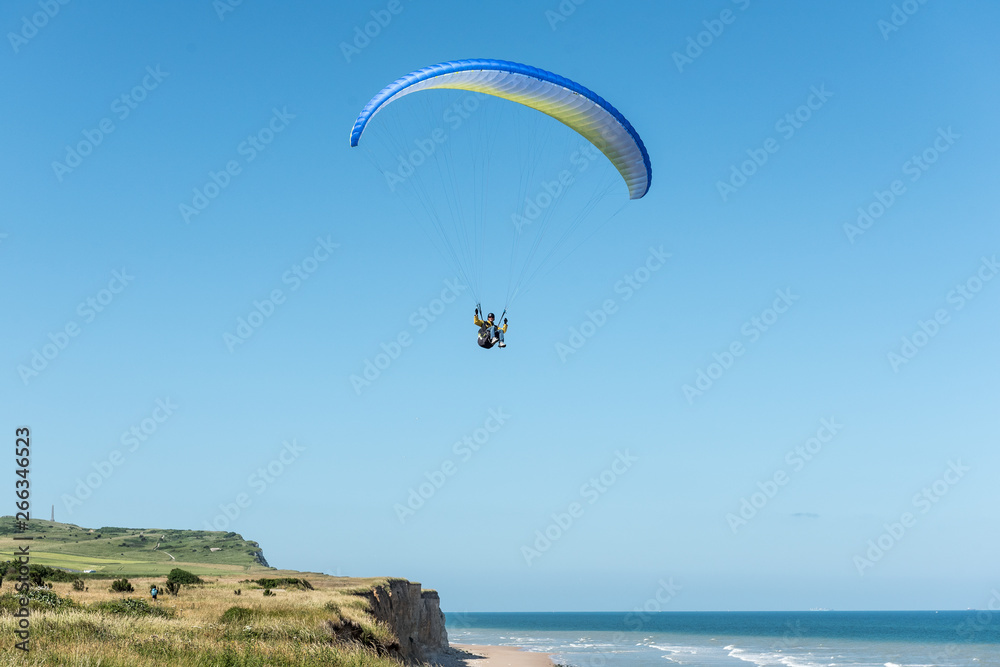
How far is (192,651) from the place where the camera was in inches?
552

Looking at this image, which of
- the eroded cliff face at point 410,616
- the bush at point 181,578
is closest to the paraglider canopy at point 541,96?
the eroded cliff face at point 410,616

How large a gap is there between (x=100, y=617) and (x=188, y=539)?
10292 centimetres

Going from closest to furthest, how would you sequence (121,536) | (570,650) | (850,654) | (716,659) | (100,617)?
(100,617) < (716,659) < (850,654) < (570,650) < (121,536)

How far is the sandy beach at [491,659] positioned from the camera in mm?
56750

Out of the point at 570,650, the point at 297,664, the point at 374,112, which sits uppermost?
the point at 374,112

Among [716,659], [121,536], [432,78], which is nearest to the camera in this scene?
[432,78]

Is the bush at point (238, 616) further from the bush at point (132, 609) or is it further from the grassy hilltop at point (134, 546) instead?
the grassy hilltop at point (134, 546)

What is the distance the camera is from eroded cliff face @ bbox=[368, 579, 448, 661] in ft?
113

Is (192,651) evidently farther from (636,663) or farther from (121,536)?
(121,536)

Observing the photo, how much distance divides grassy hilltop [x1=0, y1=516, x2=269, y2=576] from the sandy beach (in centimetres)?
2034

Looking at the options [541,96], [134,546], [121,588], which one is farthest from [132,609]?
[134,546]

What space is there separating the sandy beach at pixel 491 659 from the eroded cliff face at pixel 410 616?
119 centimetres

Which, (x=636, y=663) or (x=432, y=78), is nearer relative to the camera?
(x=432, y=78)

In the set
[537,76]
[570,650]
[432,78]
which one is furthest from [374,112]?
[570,650]
